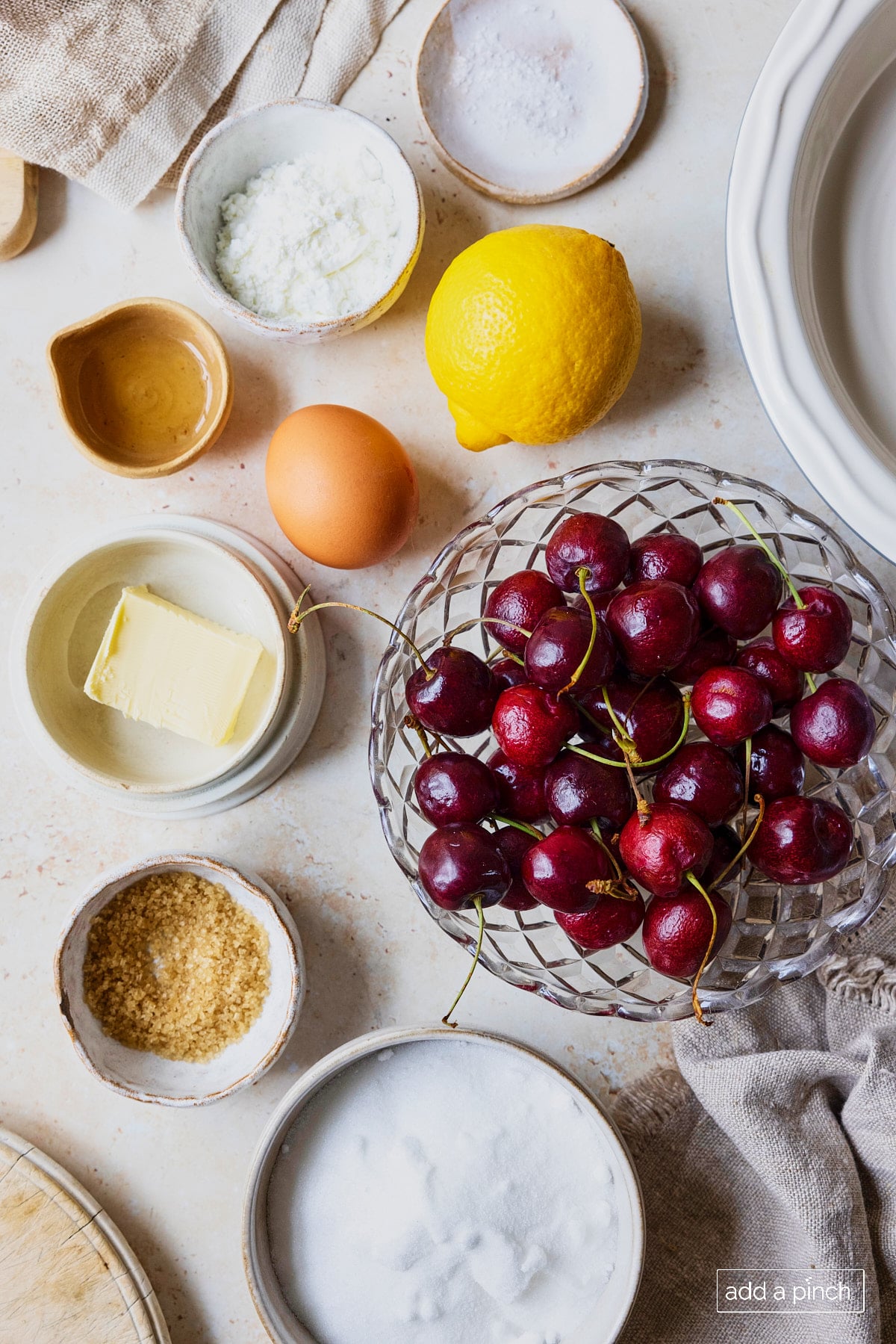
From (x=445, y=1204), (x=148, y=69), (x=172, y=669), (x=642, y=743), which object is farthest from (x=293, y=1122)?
(x=148, y=69)

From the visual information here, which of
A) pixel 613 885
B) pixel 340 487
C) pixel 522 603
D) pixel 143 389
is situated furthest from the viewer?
pixel 143 389

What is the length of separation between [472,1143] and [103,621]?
0.58 meters

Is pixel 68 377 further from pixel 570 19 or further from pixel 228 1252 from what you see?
pixel 228 1252

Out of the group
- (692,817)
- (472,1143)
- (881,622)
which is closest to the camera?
(692,817)

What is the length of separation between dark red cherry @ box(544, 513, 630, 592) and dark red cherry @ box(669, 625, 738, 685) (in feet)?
0.22

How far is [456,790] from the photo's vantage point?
643 mm

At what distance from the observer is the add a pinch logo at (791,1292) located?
860 millimetres

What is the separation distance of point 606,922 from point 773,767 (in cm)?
15

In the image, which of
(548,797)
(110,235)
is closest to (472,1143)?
(548,797)

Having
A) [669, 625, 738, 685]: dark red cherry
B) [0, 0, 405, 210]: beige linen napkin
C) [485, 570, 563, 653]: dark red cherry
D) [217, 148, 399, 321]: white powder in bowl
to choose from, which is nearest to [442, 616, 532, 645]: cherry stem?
[485, 570, 563, 653]: dark red cherry

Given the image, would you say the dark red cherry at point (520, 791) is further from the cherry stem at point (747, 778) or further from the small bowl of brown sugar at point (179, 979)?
the small bowl of brown sugar at point (179, 979)

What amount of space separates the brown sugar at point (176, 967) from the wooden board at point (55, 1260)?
16 cm

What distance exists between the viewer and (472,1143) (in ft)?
2.92

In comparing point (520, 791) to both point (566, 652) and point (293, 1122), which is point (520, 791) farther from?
point (293, 1122)
